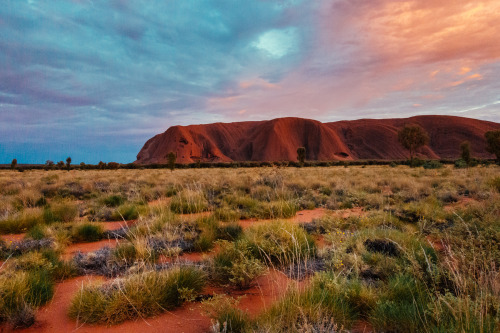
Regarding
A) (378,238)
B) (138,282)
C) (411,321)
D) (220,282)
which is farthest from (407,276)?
(138,282)

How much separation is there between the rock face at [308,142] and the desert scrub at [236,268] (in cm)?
8027

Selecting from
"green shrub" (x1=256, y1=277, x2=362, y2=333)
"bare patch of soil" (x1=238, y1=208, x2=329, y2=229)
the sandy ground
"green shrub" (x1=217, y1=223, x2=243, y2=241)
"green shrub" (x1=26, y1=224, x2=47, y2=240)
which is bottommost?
"bare patch of soil" (x1=238, y1=208, x2=329, y2=229)

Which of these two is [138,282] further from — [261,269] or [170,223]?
[170,223]

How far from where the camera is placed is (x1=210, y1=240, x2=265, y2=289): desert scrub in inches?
136

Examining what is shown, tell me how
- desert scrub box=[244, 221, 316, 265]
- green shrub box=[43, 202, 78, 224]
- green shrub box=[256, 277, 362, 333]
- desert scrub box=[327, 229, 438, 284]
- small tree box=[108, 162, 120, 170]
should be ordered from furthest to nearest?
1. small tree box=[108, 162, 120, 170]
2. green shrub box=[43, 202, 78, 224]
3. desert scrub box=[244, 221, 316, 265]
4. desert scrub box=[327, 229, 438, 284]
5. green shrub box=[256, 277, 362, 333]

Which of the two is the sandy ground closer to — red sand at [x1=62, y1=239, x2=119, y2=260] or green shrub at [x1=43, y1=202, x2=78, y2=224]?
red sand at [x1=62, y1=239, x2=119, y2=260]

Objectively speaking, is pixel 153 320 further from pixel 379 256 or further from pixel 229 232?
pixel 379 256

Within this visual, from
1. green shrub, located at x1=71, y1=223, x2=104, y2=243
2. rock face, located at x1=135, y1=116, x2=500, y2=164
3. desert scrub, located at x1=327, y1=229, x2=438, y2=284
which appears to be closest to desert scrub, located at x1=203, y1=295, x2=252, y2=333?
desert scrub, located at x1=327, y1=229, x2=438, y2=284

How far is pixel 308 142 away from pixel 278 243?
92254mm

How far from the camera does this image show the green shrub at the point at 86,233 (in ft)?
19.4

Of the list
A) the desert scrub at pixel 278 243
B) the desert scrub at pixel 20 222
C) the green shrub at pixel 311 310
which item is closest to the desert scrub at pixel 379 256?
the green shrub at pixel 311 310

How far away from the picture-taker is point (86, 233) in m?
6.03

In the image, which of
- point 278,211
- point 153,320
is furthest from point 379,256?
point 278,211

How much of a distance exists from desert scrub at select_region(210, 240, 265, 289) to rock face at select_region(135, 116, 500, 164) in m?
80.3
